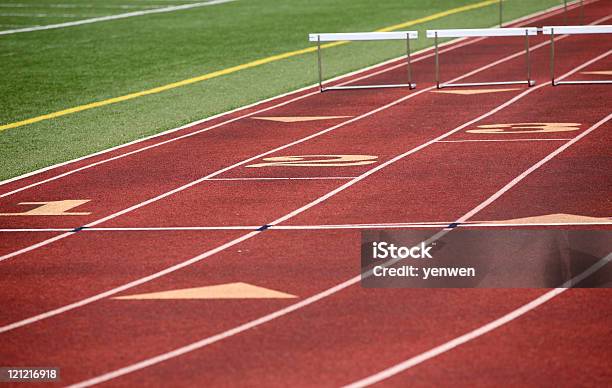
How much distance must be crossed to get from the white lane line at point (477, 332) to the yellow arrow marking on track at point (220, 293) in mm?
1469

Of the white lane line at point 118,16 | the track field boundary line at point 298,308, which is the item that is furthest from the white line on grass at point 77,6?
the track field boundary line at point 298,308

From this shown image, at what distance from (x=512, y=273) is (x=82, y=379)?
11.1ft

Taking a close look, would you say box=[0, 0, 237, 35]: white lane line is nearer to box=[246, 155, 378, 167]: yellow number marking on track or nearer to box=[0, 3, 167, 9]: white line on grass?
box=[0, 3, 167, 9]: white line on grass

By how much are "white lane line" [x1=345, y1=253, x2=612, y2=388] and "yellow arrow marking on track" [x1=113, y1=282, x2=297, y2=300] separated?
1469mm

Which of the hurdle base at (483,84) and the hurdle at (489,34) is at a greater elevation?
the hurdle at (489,34)

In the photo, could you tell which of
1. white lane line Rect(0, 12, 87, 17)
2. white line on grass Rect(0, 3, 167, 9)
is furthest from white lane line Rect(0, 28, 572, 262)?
white line on grass Rect(0, 3, 167, 9)

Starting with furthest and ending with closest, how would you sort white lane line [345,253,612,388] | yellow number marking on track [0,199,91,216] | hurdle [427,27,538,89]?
hurdle [427,27,538,89]
yellow number marking on track [0,199,91,216]
white lane line [345,253,612,388]

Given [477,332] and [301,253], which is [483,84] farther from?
[477,332]

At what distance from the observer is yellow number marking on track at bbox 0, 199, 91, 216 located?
36.4ft

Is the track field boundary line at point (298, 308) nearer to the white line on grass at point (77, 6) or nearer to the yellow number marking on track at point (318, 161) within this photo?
the yellow number marking on track at point (318, 161)

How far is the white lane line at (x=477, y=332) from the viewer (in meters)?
6.70

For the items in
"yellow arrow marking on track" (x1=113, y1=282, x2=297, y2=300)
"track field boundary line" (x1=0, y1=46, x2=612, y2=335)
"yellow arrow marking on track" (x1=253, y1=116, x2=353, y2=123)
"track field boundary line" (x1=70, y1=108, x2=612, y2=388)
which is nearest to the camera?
"track field boundary line" (x1=70, y1=108, x2=612, y2=388)

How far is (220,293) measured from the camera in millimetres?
8422

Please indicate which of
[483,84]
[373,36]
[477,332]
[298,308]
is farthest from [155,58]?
[477,332]
